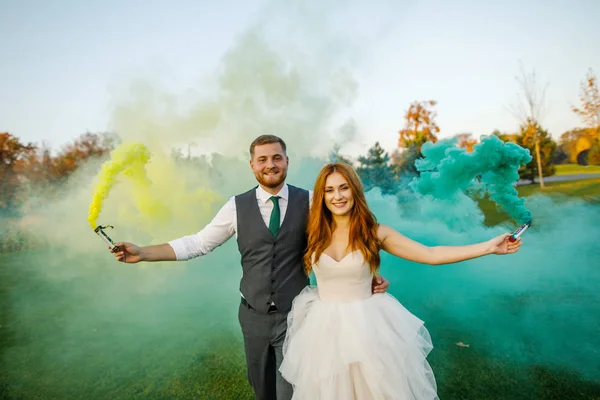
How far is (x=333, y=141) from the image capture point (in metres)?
6.28

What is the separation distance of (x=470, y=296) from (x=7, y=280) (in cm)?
697

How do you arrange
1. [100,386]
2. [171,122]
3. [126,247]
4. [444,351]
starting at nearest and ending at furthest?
[126,247]
[100,386]
[444,351]
[171,122]

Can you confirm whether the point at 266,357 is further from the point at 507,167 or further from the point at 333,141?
the point at 333,141

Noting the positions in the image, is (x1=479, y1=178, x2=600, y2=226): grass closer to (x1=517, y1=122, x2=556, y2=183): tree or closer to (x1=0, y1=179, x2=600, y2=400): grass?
(x1=517, y1=122, x2=556, y2=183): tree

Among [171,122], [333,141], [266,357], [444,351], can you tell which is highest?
[171,122]

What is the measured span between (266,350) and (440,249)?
1450mm

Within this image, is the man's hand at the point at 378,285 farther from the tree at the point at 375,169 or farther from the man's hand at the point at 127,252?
the tree at the point at 375,169

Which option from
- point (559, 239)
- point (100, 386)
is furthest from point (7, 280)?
point (559, 239)

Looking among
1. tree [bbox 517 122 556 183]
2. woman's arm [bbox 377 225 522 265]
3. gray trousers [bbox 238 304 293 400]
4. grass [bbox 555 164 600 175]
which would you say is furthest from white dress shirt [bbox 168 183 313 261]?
grass [bbox 555 164 600 175]

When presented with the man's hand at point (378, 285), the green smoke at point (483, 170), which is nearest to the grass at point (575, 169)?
the green smoke at point (483, 170)

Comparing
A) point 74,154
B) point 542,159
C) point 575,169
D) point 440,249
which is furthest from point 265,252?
point 575,169

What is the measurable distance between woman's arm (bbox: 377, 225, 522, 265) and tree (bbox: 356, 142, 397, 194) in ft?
24.9

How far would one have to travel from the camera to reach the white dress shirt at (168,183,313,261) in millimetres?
3035

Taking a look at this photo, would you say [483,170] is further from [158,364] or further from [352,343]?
[158,364]
